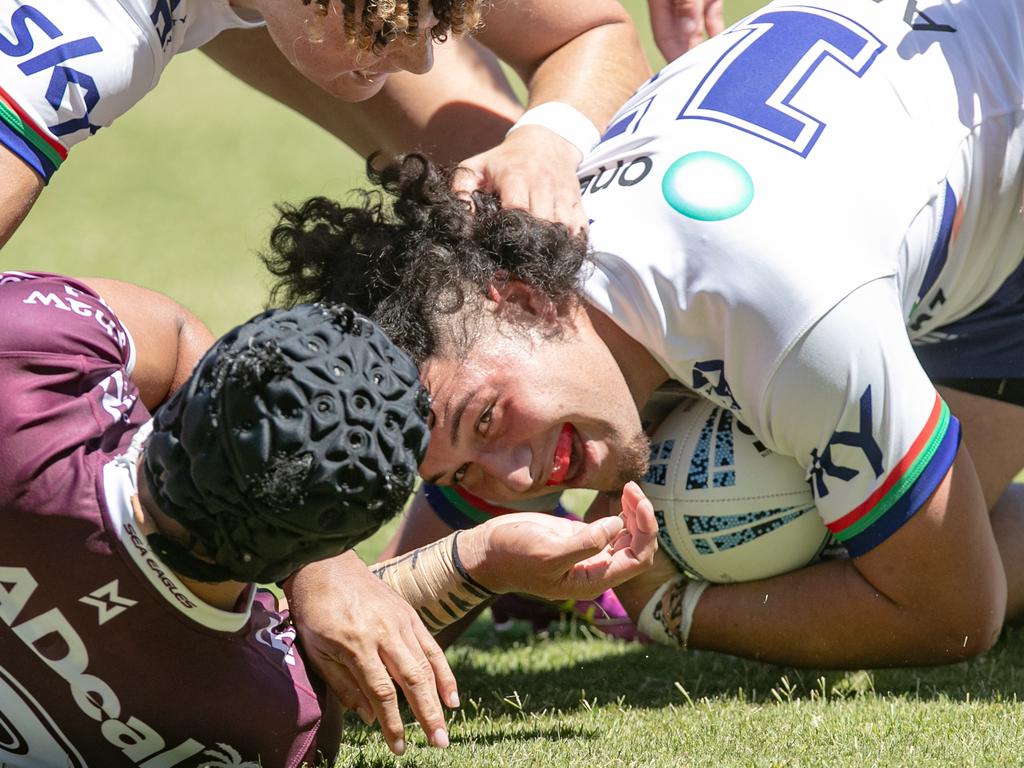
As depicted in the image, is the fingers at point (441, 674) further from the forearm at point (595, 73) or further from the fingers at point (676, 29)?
the fingers at point (676, 29)

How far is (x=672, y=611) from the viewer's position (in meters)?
3.23

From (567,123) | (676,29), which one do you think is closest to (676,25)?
(676,29)

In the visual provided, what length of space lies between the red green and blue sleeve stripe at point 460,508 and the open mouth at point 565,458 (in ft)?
1.62

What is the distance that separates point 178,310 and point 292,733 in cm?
82

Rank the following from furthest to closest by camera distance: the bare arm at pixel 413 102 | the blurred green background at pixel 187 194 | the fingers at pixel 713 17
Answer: the blurred green background at pixel 187 194 → the fingers at pixel 713 17 → the bare arm at pixel 413 102

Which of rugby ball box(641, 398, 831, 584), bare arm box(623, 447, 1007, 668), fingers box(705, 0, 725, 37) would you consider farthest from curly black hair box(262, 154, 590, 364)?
fingers box(705, 0, 725, 37)

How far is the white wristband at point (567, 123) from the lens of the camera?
327 cm

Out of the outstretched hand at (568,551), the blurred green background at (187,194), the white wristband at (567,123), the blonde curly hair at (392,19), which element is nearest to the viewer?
the outstretched hand at (568,551)

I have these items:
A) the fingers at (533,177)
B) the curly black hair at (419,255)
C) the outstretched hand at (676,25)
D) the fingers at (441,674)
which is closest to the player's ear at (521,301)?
the curly black hair at (419,255)

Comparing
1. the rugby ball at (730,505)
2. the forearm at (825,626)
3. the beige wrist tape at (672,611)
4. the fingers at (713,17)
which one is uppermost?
the fingers at (713,17)

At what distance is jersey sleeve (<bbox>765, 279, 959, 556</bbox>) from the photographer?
273 centimetres

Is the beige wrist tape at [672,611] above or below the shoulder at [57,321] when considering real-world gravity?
below

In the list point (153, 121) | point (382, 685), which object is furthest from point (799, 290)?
point (153, 121)

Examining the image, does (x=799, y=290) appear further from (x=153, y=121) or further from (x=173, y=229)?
(x=153, y=121)
